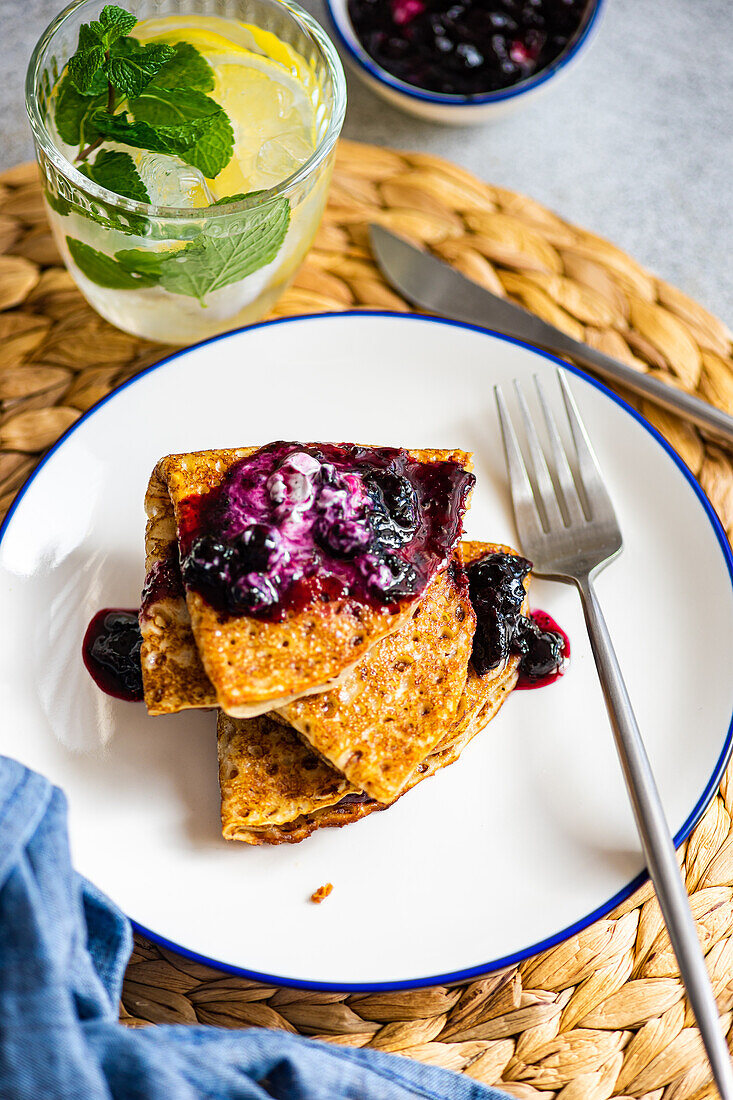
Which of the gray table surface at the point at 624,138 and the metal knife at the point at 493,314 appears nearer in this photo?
the metal knife at the point at 493,314

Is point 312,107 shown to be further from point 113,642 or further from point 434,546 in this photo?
point 113,642

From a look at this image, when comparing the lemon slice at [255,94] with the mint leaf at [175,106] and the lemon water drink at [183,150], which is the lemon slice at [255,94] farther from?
the mint leaf at [175,106]

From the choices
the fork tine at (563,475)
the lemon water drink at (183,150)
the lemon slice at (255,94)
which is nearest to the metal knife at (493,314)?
the fork tine at (563,475)

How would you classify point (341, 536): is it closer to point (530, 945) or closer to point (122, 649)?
point (122, 649)

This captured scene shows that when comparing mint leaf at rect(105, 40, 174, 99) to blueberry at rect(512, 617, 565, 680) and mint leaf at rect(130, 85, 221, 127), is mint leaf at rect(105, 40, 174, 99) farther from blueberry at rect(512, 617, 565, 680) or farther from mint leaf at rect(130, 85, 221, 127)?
blueberry at rect(512, 617, 565, 680)

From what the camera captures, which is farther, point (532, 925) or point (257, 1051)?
point (532, 925)

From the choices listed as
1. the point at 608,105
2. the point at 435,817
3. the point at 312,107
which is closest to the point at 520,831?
the point at 435,817
